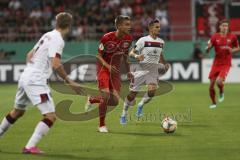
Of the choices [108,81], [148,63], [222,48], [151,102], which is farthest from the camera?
[151,102]

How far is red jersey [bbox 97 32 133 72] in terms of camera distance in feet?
44.4

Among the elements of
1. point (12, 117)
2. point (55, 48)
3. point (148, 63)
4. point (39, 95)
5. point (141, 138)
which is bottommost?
point (141, 138)

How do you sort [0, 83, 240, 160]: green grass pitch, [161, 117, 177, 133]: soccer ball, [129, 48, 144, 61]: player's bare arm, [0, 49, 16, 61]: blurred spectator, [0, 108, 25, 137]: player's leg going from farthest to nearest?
[0, 49, 16, 61]: blurred spectator < [129, 48, 144, 61]: player's bare arm < [161, 117, 177, 133]: soccer ball < [0, 108, 25, 137]: player's leg < [0, 83, 240, 160]: green grass pitch

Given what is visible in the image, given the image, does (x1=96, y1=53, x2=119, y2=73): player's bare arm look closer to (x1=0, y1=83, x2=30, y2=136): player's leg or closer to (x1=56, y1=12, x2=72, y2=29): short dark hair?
(x1=0, y1=83, x2=30, y2=136): player's leg

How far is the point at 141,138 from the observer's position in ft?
40.8

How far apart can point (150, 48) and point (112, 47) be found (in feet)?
6.16

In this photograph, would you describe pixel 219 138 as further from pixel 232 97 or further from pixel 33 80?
pixel 232 97

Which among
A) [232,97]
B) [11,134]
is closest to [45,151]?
[11,134]

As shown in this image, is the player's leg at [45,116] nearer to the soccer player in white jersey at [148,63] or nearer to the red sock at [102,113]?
the red sock at [102,113]

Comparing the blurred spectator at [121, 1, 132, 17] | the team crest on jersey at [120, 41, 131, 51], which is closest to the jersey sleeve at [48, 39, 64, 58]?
the team crest on jersey at [120, 41, 131, 51]

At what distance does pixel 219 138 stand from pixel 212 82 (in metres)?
6.95

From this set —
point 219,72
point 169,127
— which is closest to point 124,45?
point 169,127

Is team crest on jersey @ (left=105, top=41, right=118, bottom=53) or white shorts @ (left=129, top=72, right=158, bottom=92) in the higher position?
team crest on jersey @ (left=105, top=41, right=118, bottom=53)

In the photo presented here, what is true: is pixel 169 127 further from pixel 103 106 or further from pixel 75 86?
pixel 75 86
